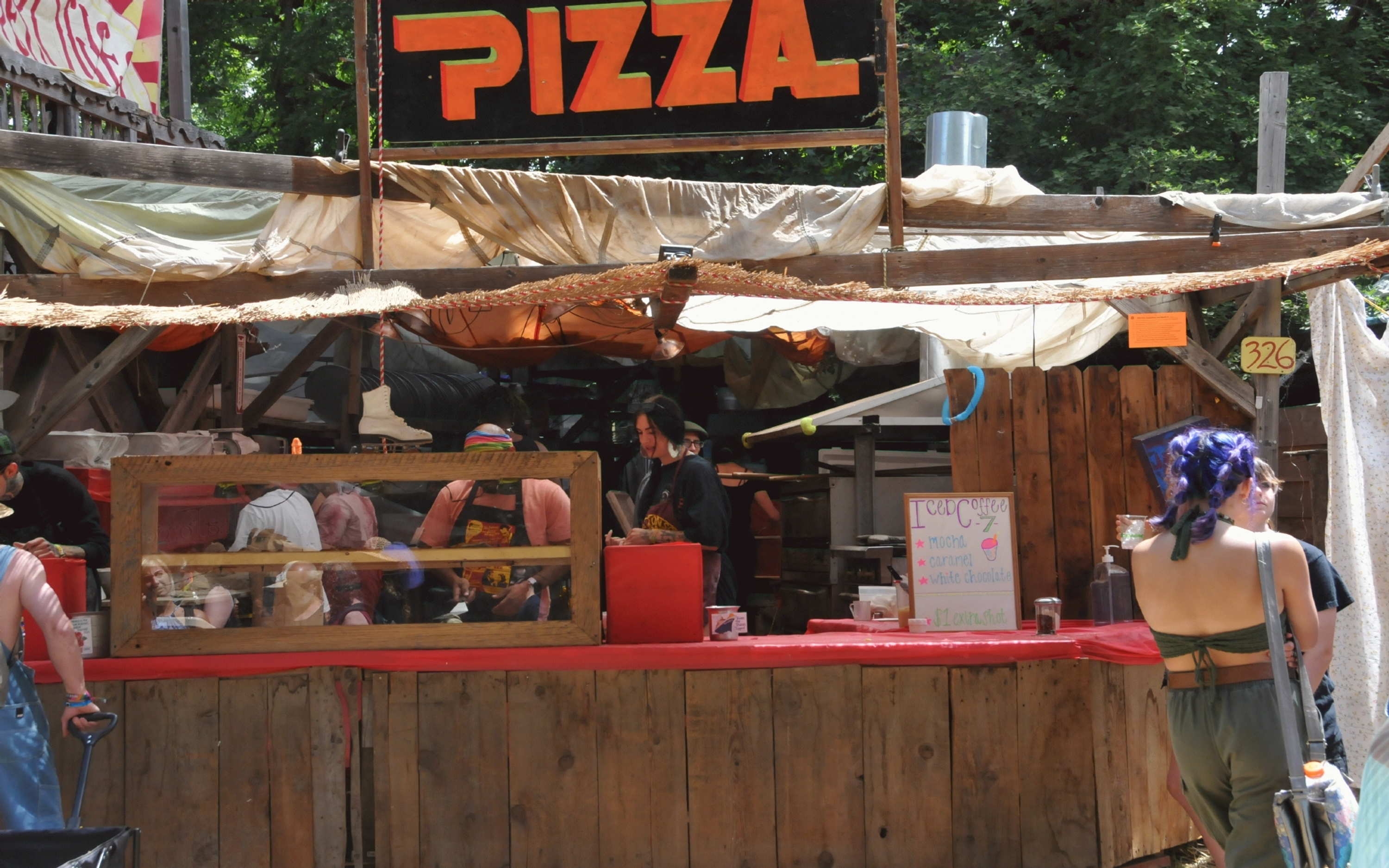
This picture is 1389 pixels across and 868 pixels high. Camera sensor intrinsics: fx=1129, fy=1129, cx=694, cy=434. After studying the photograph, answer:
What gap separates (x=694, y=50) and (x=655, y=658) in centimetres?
286

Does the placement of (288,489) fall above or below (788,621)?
above

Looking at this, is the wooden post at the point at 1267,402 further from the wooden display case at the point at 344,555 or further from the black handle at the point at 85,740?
the black handle at the point at 85,740

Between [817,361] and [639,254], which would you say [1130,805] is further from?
[817,361]

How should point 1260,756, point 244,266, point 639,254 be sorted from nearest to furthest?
point 1260,756 → point 244,266 → point 639,254

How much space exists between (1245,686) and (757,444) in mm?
8565

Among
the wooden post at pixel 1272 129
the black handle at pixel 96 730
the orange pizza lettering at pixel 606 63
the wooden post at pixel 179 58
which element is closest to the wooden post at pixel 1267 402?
the wooden post at pixel 1272 129

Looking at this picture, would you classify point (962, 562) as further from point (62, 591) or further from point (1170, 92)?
point (1170, 92)

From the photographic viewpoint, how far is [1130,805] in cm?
480

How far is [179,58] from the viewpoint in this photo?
33.8 feet

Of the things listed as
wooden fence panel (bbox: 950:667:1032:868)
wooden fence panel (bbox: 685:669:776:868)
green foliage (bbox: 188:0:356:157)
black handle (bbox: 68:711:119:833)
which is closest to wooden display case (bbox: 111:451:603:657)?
wooden fence panel (bbox: 685:669:776:868)

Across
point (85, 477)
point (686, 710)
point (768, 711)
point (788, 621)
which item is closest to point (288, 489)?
point (686, 710)

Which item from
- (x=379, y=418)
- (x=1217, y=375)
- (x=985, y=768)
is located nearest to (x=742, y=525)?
(x=379, y=418)

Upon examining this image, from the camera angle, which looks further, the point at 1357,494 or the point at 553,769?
the point at 1357,494

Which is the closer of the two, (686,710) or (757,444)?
(686,710)
